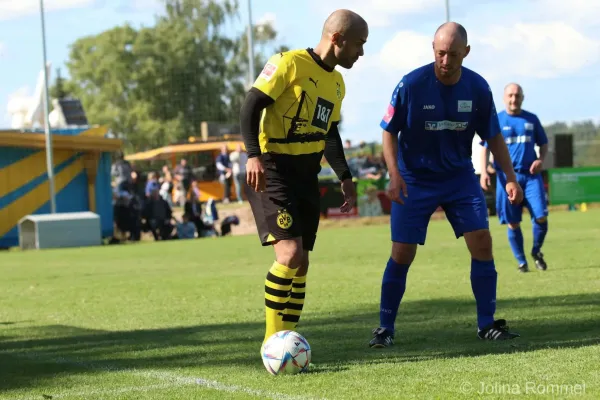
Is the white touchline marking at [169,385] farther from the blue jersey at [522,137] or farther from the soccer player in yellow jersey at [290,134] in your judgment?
the blue jersey at [522,137]

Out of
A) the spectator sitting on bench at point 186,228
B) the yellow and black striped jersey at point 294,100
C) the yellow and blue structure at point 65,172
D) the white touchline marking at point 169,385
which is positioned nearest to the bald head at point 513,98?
the yellow and black striped jersey at point 294,100

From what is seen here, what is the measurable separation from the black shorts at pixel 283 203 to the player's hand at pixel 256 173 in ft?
0.71

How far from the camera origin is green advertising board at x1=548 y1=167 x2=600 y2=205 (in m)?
35.2

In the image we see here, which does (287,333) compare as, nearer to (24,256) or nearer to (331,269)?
(331,269)

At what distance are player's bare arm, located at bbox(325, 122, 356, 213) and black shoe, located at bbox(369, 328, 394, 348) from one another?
90cm

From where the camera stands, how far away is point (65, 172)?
3259cm

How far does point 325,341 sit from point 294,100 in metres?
2.05

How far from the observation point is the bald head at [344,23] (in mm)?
6945

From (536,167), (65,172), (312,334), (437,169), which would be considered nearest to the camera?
(437,169)

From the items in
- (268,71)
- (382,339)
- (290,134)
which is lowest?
(382,339)

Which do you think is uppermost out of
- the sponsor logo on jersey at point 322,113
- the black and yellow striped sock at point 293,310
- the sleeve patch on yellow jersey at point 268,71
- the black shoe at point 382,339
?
the sleeve patch on yellow jersey at point 268,71

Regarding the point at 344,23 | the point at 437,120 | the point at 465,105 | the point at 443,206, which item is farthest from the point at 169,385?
the point at 465,105

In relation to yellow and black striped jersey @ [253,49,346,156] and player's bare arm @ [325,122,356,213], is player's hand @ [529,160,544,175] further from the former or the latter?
yellow and black striped jersey @ [253,49,346,156]

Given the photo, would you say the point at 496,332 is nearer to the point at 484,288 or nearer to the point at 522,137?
the point at 484,288
